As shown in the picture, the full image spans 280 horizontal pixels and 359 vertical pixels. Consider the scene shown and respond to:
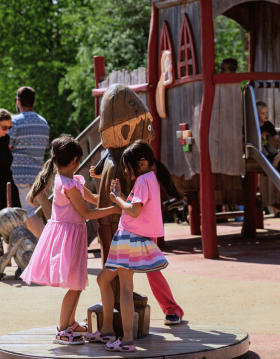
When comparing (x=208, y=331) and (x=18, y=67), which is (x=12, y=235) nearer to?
(x=208, y=331)

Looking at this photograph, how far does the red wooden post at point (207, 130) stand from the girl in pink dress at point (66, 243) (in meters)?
4.52

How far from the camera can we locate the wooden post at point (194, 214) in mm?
11984

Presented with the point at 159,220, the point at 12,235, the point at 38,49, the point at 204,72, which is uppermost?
the point at 38,49

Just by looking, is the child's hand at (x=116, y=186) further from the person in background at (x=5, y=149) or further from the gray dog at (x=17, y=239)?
the person in background at (x=5, y=149)

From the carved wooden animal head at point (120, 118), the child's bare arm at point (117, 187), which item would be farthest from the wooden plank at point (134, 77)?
the child's bare arm at point (117, 187)

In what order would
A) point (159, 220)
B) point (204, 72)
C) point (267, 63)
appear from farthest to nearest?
point (267, 63) → point (204, 72) → point (159, 220)

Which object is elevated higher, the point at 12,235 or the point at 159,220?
the point at 159,220

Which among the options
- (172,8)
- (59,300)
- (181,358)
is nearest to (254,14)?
(172,8)

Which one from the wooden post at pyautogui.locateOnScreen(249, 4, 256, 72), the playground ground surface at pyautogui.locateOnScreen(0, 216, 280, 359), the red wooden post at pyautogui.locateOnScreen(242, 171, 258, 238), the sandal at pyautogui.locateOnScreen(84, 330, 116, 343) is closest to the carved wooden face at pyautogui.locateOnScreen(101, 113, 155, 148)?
the sandal at pyautogui.locateOnScreen(84, 330, 116, 343)

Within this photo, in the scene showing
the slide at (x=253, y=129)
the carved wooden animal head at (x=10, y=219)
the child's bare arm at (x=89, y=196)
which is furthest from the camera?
the slide at (x=253, y=129)

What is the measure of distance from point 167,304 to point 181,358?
1.03 m

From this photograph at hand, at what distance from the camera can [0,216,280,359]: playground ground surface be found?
16.4ft

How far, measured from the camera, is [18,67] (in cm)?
2538

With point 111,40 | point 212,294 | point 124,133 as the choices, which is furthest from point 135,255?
point 111,40
